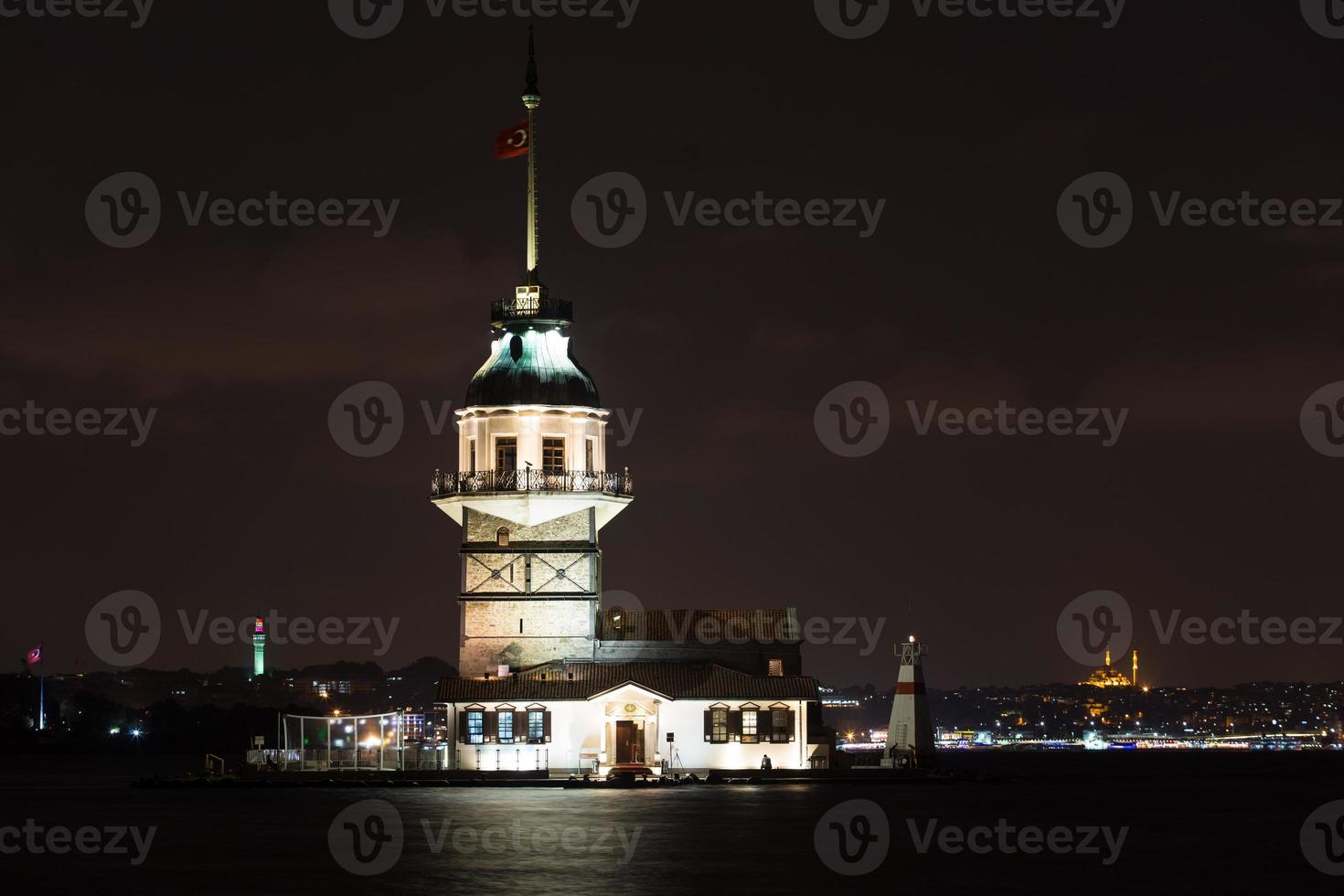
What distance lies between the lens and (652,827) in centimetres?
6216

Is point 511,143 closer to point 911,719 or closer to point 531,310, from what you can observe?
point 531,310

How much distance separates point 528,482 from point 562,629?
5.78m

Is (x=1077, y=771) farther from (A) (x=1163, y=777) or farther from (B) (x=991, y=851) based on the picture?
(B) (x=991, y=851)

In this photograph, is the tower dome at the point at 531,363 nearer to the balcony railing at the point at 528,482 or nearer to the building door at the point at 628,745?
the balcony railing at the point at 528,482

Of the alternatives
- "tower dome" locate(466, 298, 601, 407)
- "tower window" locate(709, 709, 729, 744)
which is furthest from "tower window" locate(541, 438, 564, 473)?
"tower window" locate(709, 709, 729, 744)

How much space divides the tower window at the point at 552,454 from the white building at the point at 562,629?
50mm

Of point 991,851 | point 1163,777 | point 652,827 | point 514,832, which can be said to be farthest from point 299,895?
point 1163,777

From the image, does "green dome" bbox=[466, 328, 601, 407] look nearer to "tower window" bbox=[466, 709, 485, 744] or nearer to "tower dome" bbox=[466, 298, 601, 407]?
"tower dome" bbox=[466, 298, 601, 407]

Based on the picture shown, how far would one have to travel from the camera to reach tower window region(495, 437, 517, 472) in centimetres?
8375

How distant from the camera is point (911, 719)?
279 feet

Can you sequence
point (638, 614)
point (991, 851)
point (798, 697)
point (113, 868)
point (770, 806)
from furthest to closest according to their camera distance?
point (638, 614)
point (798, 697)
point (770, 806)
point (991, 851)
point (113, 868)

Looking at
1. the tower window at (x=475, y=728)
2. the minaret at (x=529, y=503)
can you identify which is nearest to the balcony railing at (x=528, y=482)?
the minaret at (x=529, y=503)

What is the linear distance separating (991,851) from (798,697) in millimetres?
21598

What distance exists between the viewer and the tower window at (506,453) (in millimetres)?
83750
